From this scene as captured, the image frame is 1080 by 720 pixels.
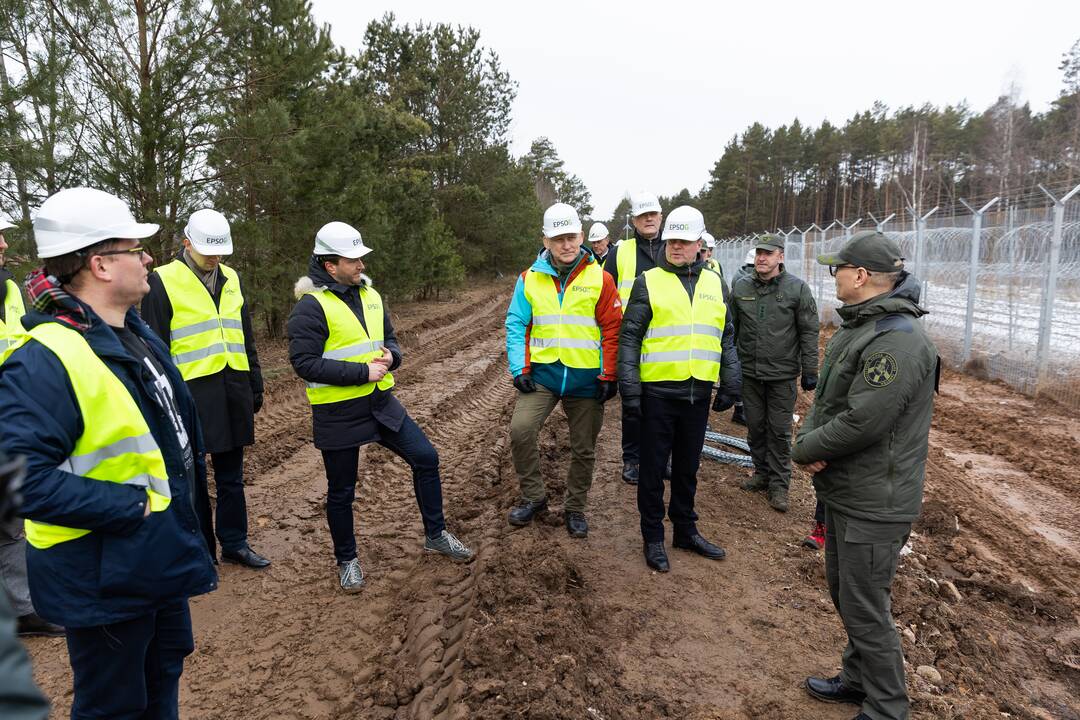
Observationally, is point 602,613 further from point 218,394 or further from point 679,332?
point 218,394

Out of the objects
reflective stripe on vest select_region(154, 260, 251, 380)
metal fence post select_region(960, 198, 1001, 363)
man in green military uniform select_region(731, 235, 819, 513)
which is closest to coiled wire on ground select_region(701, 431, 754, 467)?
man in green military uniform select_region(731, 235, 819, 513)

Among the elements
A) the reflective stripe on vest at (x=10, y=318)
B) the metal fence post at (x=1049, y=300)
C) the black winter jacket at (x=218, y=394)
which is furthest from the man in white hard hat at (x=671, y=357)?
the metal fence post at (x=1049, y=300)

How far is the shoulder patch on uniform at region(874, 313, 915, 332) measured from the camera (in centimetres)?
256

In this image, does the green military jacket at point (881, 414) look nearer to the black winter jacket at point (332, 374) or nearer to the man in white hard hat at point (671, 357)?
the man in white hard hat at point (671, 357)

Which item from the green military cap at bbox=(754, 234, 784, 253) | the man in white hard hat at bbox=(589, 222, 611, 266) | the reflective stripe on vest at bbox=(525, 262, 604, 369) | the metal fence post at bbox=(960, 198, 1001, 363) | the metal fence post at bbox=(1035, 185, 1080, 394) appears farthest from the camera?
the metal fence post at bbox=(960, 198, 1001, 363)

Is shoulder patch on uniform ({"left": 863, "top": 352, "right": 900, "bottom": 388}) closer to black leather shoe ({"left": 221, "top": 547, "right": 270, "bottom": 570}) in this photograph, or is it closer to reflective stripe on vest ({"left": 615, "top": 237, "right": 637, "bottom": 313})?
reflective stripe on vest ({"left": 615, "top": 237, "right": 637, "bottom": 313})

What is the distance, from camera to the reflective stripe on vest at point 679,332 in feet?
13.0

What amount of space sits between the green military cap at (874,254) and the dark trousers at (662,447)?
154 centimetres

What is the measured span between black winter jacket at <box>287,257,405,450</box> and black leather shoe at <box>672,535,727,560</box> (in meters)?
2.09

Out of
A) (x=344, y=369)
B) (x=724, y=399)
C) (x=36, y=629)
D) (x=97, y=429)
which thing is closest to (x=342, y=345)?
(x=344, y=369)

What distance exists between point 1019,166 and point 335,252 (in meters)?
44.0

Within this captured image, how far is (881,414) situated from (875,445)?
18cm

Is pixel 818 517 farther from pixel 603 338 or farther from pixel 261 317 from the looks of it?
pixel 261 317

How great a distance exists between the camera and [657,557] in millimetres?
4137
